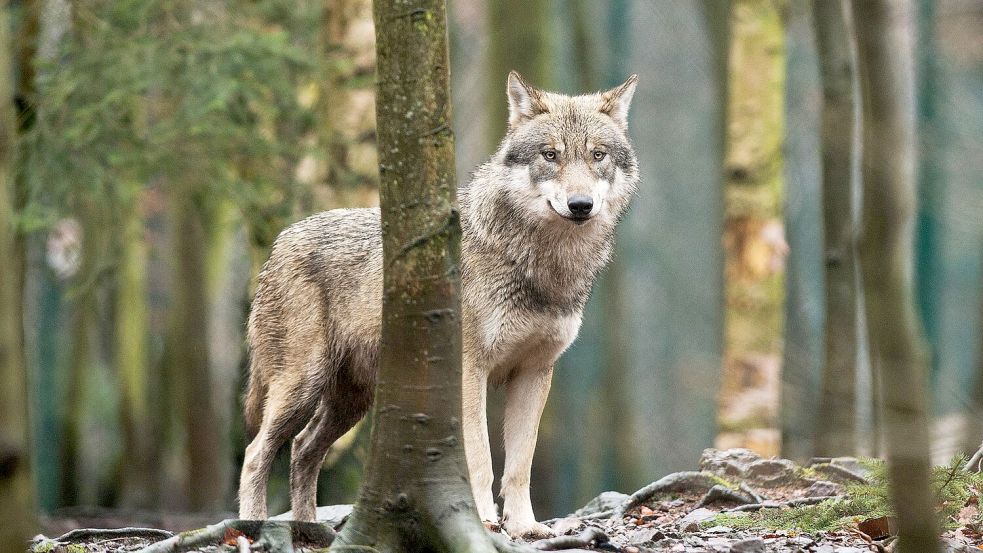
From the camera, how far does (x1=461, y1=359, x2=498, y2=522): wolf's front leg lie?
6086 millimetres

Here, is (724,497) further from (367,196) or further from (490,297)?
(367,196)

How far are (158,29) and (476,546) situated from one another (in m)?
8.70

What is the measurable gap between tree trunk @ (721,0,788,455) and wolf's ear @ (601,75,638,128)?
11.0 m

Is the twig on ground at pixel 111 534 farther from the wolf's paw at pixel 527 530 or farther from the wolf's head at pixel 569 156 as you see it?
the wolf's head at pixel 569 156

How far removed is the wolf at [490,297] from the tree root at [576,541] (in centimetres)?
62

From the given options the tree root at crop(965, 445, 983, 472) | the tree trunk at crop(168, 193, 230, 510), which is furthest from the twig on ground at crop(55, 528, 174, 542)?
the tree trunk at crop(168, 193, 230, 510)

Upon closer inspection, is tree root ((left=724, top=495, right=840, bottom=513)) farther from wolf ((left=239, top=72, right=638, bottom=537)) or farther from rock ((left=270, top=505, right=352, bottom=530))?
rock ((left=270, top=505, right=352, bottom=530))

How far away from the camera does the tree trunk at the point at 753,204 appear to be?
18.3m

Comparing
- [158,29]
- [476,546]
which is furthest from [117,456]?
[476,546]

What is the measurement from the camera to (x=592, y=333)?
15789mm

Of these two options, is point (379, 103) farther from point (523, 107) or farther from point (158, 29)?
point (158, 29)

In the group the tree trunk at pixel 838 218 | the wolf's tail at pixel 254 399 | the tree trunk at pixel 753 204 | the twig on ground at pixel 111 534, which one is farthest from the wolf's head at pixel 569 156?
the tree trunk at pixel 753 204

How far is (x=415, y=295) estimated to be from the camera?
469 cm

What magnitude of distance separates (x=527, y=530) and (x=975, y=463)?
248 centimetres
